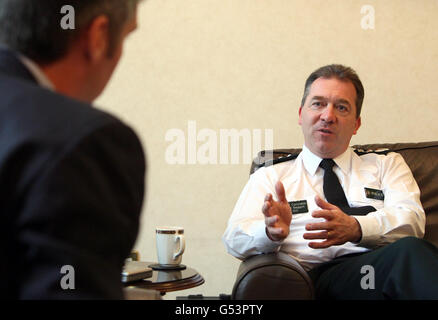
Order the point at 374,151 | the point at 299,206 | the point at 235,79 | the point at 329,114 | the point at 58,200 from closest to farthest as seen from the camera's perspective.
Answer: the point at 58,200, the point at 299,206, the point at 329,114, the point at 374,151, the point at 235,79

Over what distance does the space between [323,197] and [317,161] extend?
0.18 meters

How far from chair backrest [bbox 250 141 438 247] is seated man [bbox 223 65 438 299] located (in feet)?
0.25

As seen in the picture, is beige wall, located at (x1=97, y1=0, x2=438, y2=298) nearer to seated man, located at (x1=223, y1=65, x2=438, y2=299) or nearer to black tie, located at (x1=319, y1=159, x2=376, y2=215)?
seated man, located at (x1=223, y1=65, x2=438, y2=299)

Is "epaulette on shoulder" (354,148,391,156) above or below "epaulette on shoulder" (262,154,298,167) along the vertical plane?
above

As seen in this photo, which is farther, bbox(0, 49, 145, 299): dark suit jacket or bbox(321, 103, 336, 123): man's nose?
bbox(321, 103, 336, 123): man's nose

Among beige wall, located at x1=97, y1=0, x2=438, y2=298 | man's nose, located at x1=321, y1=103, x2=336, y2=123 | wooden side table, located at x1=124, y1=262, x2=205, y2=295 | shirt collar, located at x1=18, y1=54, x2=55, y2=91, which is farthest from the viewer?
beige wall, located at x1=97, y1=0, x2=438, y2=298

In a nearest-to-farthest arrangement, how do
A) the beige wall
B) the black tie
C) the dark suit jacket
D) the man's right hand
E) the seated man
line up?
the dark suit jacket < the seated man < the man's right hand < the black tie < the beige wall

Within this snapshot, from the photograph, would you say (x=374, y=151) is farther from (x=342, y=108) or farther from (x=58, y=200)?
(x=58, y=200)

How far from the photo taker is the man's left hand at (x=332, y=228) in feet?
5.65

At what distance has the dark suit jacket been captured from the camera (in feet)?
1.73

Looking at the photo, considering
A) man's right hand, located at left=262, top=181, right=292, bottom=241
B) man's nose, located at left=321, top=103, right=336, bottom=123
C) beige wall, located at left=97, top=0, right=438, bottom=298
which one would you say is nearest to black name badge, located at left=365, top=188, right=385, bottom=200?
man's nose, located at left=321, top=103, right=336, bottom=123

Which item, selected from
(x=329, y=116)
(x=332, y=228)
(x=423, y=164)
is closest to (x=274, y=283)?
(x=332, y=228)

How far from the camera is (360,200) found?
2092mm
